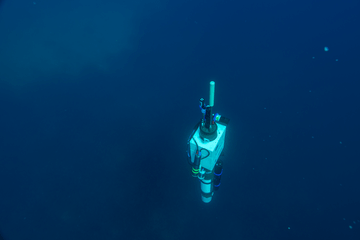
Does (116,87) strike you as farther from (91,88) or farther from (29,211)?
(29,211)

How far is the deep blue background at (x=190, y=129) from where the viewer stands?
3.41 meters

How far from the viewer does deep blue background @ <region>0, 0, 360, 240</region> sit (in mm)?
3406

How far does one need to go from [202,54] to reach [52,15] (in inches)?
108

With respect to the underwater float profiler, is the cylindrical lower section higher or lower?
lower

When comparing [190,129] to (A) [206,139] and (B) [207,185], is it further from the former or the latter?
(A) [206,139]

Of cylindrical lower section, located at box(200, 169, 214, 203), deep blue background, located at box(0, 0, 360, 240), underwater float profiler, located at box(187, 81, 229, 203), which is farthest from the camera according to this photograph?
cylindrical lower section, located at box(200, 169, 214, 203)

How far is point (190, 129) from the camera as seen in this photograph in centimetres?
420

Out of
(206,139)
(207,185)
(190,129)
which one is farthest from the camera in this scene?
(190,129)

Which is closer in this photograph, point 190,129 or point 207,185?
point 207,185

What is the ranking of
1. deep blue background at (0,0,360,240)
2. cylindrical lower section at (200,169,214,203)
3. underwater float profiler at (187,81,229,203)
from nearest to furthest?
1. underwater float profiler at (187,81,229,203)
2. deep blue background at (0,0,360,240)
3. cylindrical lower section at (200,169,214,203)

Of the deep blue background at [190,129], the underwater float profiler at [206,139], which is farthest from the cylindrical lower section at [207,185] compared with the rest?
the deep blue background at [190,129]

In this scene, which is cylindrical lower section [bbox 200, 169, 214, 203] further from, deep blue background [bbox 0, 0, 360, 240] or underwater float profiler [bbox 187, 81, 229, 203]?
deep blue background [bbox 0, 0, 360, 240]

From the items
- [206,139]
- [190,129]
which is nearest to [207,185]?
[190,129]

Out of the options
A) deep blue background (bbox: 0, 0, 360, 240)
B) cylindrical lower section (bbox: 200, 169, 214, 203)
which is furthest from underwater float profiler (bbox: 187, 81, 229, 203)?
deep blue background (bbox: 0, 0, 360, 240)
